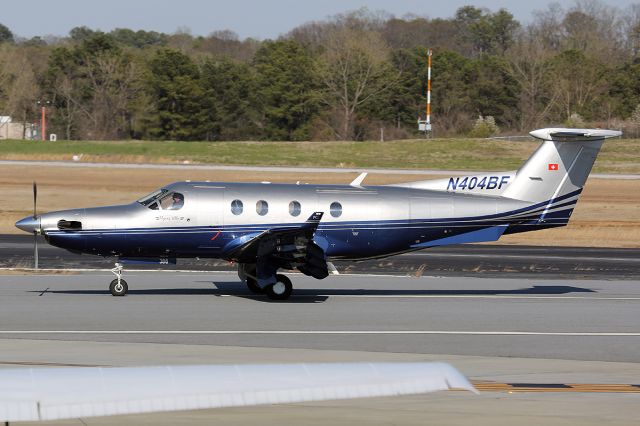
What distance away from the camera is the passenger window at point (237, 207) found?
19422 millimetres

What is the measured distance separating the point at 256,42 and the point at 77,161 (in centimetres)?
9948

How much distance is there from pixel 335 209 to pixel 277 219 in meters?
1.22

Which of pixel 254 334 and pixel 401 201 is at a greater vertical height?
pixel 401 201

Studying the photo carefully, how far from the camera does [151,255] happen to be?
1945 cm

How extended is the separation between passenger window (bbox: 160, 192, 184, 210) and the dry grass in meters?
15.5

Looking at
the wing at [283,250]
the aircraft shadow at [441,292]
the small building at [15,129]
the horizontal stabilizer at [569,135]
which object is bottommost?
the aircraft shadow at [441,292]

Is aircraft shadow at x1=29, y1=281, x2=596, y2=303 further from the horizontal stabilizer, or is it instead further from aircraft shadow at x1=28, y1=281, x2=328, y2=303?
the horizontal stabilizer

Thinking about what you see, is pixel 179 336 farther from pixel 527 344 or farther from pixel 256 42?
pixel 256 42

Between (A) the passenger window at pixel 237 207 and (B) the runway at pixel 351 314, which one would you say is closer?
(B) the runway at pixel 351 314

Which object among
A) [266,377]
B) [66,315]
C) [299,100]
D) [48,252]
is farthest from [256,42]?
[266,377]

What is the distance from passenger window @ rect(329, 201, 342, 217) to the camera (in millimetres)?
19672

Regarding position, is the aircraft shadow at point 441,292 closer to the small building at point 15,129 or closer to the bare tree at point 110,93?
the bare tree at point 110,93

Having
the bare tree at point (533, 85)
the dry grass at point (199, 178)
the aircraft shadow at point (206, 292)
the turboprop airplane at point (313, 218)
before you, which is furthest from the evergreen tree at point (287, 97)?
the turboprop airplane at point (313, 218)

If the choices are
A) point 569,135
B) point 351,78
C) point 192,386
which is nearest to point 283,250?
point 569,135
